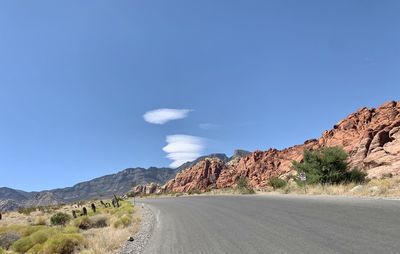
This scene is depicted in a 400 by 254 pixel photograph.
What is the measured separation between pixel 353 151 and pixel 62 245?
1918 inches

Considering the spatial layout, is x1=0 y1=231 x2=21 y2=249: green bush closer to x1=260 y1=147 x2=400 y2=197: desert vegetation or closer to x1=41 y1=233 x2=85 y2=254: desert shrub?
x1=41 y1=233 x2=85 y2=254: desert shrub

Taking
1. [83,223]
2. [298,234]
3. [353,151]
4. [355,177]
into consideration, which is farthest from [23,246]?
[353,151]

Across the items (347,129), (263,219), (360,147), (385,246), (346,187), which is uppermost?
(347,129)

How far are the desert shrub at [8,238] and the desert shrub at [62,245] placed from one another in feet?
20.9

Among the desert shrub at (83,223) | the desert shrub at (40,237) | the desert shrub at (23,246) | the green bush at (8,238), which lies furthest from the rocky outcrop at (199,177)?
the desert shrub at (23,246)

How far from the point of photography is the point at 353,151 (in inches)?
2248

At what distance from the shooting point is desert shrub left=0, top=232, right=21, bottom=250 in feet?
68.4

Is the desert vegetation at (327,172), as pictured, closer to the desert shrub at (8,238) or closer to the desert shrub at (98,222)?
the desert shrub at (98,222)

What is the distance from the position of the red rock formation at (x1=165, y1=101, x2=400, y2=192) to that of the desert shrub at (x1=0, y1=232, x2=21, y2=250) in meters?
30.0

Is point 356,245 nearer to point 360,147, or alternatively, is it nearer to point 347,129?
point 360,147

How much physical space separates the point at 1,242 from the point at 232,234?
1312 cm

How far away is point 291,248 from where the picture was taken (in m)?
9.98

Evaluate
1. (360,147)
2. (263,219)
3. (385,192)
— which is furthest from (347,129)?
(263,219)

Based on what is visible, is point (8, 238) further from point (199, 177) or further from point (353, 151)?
point (199, 177)
